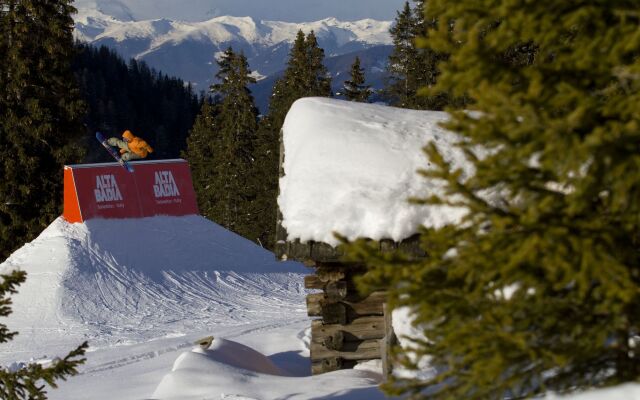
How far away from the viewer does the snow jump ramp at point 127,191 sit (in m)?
22.5

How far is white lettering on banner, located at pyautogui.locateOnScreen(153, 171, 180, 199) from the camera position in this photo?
24.2m

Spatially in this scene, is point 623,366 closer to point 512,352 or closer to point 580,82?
point 512,352

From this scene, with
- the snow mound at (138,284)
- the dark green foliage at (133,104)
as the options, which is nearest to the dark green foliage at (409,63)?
the snow mound at (138,284)

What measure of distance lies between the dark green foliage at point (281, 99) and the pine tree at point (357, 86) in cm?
125

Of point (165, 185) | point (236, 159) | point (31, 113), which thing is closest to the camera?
point (165, 185)

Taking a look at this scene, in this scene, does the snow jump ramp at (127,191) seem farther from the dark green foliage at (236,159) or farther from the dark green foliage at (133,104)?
the dark green foliage at (133,104)

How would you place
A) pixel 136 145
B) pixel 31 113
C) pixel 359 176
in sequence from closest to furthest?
pixel 359 176 → pixel 136 145 → pixel 31 113

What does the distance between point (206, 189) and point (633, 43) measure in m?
47.1

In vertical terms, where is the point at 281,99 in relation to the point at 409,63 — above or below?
below

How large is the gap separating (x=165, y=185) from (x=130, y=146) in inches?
75.0

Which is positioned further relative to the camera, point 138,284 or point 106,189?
point 106,189

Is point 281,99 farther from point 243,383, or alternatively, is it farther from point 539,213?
point 539,213

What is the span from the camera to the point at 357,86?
41.3m

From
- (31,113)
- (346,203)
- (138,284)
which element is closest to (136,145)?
(138,284)
